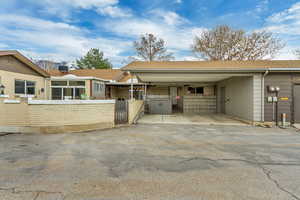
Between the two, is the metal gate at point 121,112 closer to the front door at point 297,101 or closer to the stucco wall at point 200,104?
the stucco wall at point 200,104

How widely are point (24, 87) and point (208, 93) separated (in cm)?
1391

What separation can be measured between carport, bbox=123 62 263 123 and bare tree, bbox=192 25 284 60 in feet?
21.3

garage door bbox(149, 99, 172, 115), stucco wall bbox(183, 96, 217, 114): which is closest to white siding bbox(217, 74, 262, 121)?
stucco wall bbox(183, 96, 217, 114)

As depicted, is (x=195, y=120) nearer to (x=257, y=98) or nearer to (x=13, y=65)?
(x=257, y=98)

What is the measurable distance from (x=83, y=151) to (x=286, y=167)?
442cm

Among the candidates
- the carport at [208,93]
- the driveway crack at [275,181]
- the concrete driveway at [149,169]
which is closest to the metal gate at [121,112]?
the carport at [208,93]

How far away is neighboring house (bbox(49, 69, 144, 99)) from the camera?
535 inches

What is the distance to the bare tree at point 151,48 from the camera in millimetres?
22656

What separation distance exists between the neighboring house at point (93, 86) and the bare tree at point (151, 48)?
19.3 feet

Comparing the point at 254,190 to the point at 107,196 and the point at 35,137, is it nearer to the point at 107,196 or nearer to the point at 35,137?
the point at 107,196

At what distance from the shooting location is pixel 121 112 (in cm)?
757

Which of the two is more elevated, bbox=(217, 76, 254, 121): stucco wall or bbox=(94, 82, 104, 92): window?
bbox=(94, 82, 104, 92): window

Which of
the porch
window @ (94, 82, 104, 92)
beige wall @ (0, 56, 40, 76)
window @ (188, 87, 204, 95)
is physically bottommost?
the porch

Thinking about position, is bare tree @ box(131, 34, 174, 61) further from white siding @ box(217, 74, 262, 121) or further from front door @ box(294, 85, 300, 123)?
front door @ box(294, 85, 300, 123)
